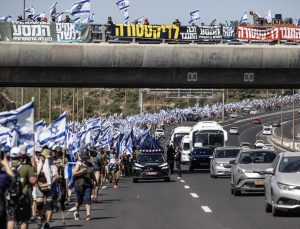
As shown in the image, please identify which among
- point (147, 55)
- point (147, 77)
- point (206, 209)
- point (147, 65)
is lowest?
point (206, 209)

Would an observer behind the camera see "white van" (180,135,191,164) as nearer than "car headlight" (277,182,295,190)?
No

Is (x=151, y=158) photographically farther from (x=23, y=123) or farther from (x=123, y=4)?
(x=23, y=123)

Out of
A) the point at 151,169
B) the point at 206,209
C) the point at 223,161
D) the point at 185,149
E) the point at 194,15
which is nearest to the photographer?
the point at 206,209

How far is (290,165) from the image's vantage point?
75.2 feet

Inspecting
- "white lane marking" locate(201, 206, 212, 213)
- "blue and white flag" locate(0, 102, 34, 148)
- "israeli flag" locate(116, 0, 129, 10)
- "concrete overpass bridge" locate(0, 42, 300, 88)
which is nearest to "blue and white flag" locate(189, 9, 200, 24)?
"israeli flag" locate(116, 0, 129, 10)

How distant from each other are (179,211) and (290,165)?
3.02 m

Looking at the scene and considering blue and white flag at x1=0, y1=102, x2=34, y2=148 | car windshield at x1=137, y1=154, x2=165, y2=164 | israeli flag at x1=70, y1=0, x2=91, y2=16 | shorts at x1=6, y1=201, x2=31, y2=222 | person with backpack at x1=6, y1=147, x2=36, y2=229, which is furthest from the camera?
israeli flag at x1=70, y1=0, x2=91, y2=16

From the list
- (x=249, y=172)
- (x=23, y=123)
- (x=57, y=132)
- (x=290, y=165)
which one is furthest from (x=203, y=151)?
(x=23, y=123)

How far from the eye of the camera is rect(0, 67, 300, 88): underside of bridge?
148 ft

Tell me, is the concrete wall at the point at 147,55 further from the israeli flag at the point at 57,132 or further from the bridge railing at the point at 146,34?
the israeli flag at the point at 57,132

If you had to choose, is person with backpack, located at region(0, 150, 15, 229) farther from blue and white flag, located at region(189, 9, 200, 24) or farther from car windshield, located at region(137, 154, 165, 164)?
blue and white flag, located at region(189, 9, 200, 24)

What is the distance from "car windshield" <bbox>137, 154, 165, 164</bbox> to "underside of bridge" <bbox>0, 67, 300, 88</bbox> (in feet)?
13.2

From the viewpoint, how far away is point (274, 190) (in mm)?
21688

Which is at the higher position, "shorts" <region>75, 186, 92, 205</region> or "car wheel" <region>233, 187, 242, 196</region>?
"shorts" <region>75, 186, 92, 205</region>
